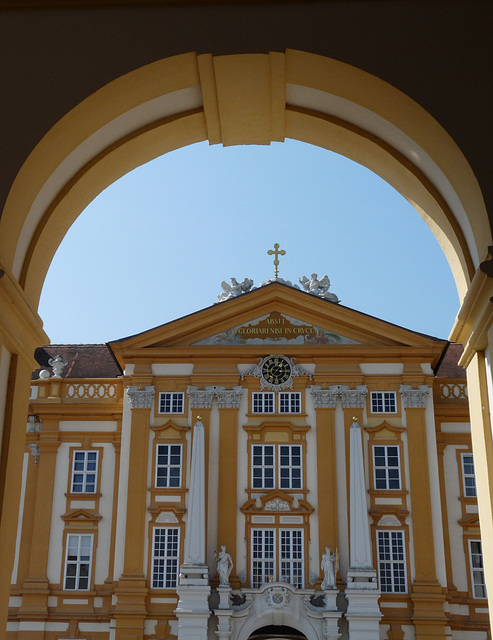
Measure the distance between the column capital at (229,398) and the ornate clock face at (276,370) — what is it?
3.45ft

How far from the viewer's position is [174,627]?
25938mm

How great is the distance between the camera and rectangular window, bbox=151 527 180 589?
2642 cm

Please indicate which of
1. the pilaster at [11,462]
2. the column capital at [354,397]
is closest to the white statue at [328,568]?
the column capital at [354,397]

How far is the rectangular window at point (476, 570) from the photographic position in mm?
26453

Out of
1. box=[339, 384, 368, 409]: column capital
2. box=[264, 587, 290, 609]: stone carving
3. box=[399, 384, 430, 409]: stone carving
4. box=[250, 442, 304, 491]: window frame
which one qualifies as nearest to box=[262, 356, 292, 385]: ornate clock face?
box=[339, 384, 368, 409]: column capital

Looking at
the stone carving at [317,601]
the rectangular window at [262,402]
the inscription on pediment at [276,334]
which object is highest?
the inscription on pediment at [276,334]

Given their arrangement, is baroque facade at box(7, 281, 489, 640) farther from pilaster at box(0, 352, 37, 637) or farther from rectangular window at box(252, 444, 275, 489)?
pilaster at box(0, 352, 37, 637)

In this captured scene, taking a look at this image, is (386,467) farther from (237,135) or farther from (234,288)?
(237,135)

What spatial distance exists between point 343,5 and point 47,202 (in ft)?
8.99

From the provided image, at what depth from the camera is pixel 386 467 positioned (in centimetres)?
2752

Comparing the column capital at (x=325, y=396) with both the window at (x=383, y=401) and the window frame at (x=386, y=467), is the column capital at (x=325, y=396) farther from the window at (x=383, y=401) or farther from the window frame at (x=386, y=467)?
the window frame at (x=386, y=467)

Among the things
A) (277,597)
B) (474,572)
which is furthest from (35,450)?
(474,572)

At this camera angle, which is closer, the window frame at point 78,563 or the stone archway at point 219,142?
the stone archway at point 219,142

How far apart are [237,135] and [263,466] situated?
21266 mm
